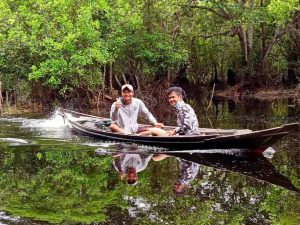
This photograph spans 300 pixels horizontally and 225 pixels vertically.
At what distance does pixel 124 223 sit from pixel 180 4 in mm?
19057

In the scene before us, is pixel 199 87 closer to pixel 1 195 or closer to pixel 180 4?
pixel 180 4

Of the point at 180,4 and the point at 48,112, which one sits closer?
the point at 48,112

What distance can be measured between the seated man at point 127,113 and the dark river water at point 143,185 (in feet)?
1.62

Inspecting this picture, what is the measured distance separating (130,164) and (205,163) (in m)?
1.25

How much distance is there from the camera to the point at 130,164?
820 cm

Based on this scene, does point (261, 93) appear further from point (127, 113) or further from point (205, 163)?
point (205, 163)

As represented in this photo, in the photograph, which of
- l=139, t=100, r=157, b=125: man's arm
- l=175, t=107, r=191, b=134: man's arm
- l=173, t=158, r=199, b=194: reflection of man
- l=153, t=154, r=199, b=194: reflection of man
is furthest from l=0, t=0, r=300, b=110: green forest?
l=173, t=158, r=199, b=194: reflection of man

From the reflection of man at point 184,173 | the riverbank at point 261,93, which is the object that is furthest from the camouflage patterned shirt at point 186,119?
the riverbank at point 261,93

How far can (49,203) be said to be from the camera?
5.88 meters

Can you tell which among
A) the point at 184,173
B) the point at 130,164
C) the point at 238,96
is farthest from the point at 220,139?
the point at 238,96

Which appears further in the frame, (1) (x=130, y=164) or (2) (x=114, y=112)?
(2) (x=114, y=112)

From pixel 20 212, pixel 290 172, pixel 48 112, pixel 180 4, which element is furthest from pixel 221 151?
pixel 180 4

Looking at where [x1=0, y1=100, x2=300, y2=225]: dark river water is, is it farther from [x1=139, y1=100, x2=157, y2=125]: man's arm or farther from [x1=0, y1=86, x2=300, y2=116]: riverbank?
[x1=0, y1=86, x2=300, y2=116]: riverbank

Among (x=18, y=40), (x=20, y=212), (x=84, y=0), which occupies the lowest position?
(x=20, y=212)
